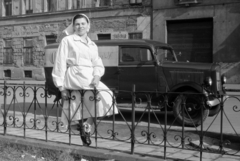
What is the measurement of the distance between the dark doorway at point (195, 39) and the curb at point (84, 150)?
15479 millimetres

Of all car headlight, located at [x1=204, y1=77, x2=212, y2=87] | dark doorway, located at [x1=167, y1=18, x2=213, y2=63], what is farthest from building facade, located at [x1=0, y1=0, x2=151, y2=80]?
car headlight, located at [x1=204, y1=77, x2=212, y2=87]

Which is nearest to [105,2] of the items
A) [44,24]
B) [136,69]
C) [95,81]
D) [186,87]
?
[44,24]

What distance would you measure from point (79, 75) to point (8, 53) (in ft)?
81.5

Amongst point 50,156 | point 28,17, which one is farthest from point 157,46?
point 28,17

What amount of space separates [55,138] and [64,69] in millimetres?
1573

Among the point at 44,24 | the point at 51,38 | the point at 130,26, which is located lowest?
the point at 51,38

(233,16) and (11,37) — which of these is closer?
(233,16)

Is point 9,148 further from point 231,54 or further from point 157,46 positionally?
point 231,54

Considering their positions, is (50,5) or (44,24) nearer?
(50,5)

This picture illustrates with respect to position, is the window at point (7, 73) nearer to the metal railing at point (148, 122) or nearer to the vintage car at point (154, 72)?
the metal railing at point (148, 122)

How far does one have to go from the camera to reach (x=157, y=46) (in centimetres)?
895

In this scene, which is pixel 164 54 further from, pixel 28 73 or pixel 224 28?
pixel 28 73

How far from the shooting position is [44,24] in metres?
25.8

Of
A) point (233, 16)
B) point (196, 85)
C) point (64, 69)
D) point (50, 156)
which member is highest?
point (233, 16)
